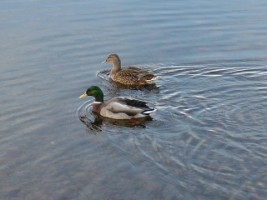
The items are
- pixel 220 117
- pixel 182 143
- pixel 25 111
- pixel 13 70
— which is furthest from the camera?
pixel 13 70

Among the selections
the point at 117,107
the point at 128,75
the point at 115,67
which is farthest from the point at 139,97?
the point at 115,67

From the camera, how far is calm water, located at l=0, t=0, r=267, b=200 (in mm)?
9398

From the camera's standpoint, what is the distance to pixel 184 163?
9766mm

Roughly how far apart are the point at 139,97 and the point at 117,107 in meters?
1.23

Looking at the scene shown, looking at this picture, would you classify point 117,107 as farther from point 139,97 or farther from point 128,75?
point 128,75

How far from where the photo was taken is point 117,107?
1224 centimetres

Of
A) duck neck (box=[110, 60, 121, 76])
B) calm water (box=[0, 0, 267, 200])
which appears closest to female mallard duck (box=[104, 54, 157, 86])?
duck neck (box=[110, 60, 121, 76])

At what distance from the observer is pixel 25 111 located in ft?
40.3

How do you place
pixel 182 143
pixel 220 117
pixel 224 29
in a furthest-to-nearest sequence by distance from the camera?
pixel 224 29 < pixel 220 117 < pixel 182 143

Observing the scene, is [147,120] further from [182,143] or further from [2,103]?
[2,103]

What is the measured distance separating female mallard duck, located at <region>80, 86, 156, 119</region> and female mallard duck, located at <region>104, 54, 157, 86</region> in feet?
4.31

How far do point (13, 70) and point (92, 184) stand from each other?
597 centimetres

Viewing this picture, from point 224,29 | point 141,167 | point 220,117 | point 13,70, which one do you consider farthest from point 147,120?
point 224,29

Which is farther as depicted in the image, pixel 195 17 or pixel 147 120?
pixel 195 17
